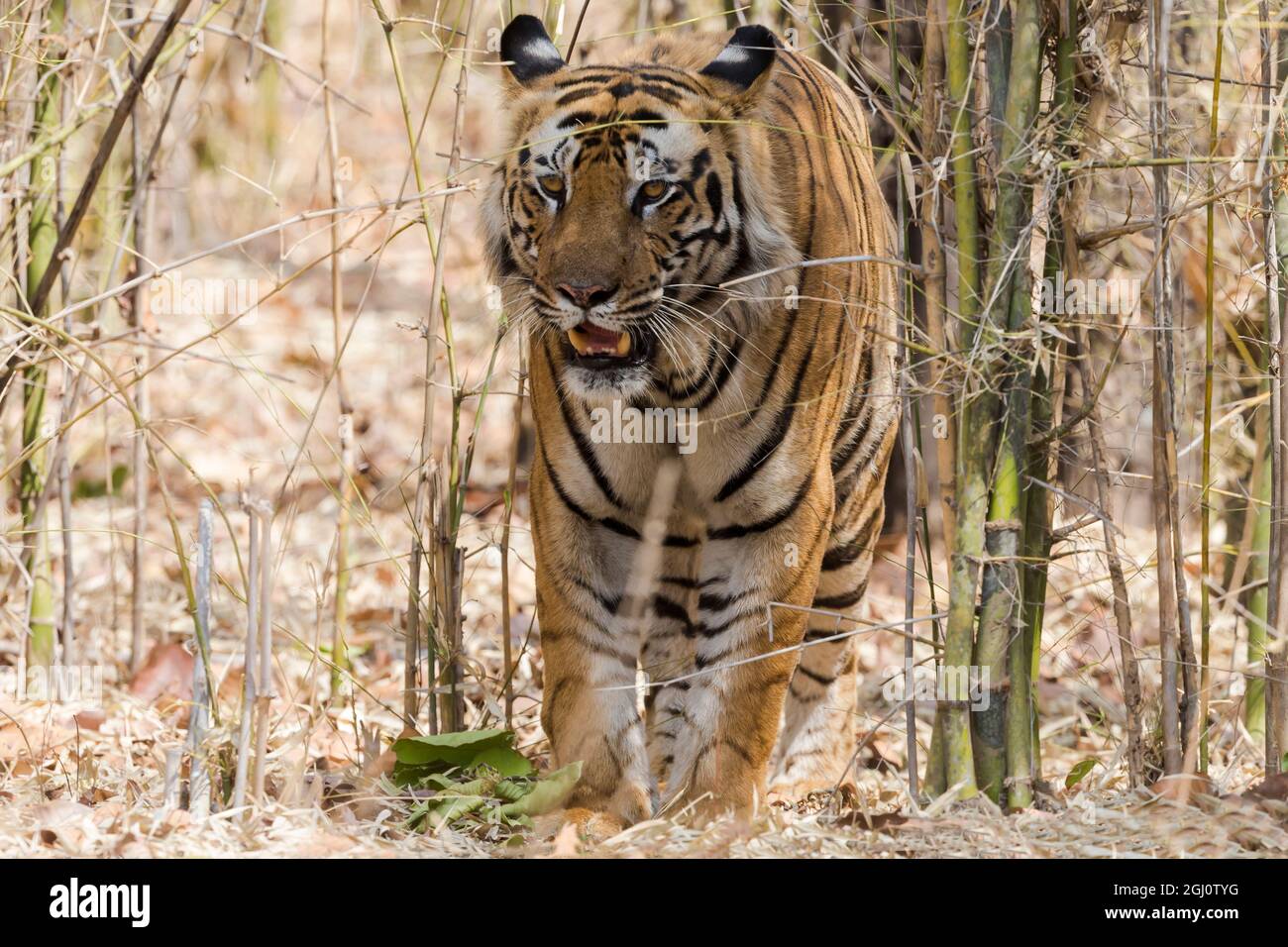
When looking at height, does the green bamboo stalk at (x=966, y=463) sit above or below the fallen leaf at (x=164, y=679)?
above

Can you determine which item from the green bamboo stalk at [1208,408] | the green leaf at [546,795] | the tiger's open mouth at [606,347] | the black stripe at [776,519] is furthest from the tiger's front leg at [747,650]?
the green bamboo stalk at [1208,408]

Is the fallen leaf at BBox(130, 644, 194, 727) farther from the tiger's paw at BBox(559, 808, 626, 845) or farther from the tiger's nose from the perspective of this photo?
the tiger's nose

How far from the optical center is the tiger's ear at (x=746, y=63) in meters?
3.48

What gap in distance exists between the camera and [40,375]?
4250mm

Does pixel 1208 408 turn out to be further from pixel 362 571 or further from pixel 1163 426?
pixel 362 571

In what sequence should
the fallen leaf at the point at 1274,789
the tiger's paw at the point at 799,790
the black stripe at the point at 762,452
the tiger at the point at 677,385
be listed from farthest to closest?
the tiger's paw at the point at 799,790 → the black stripe at the point at 762,452 → the tiger at the point at 677,385 → the fallen leaf at the point at 1274,789

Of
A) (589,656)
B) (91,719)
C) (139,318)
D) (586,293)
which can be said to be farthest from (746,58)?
(91,719)

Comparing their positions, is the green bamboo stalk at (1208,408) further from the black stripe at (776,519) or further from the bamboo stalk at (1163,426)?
the black stripe at (776,519)

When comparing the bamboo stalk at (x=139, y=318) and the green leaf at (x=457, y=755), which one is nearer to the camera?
the green leaf at (x=457, y=755)

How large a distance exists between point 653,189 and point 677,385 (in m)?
0.46

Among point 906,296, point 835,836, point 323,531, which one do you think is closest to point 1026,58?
point 906,296

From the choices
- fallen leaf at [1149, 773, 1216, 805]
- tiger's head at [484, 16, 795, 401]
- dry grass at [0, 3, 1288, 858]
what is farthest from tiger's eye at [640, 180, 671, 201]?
fallen leaf at [1149, 773, 1216, 805]
